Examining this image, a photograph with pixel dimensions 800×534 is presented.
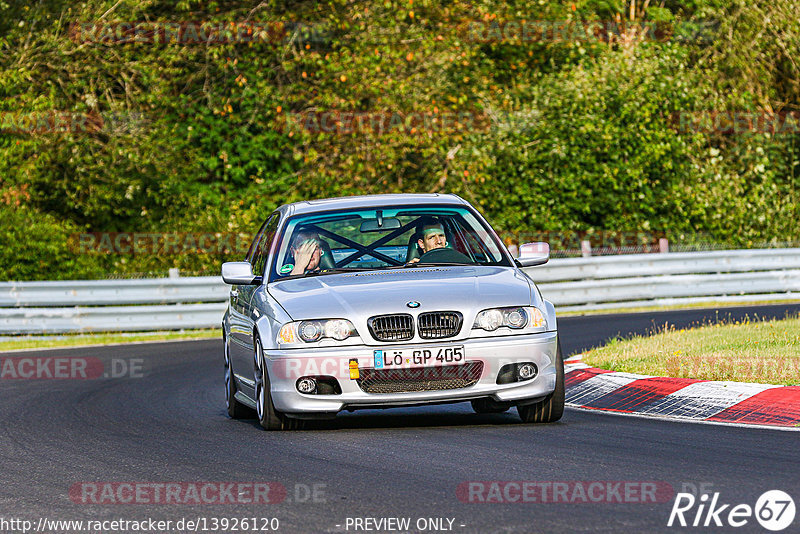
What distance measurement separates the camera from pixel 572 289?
2467cm

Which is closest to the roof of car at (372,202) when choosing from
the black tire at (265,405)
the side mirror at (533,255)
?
the side mirror at (533,255)

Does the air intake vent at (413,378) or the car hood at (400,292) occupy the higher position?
the car hood at (400,292)

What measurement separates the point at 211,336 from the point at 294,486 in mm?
15164

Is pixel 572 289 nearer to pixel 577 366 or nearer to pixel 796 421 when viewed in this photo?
pixel 577 366

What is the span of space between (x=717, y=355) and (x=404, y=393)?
12.7 ft

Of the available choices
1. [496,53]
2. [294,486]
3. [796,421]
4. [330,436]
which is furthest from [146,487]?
[496,53]

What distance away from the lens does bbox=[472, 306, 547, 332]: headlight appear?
8.92 meters

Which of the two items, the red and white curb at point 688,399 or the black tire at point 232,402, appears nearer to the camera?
the red and white curb at point 688,399

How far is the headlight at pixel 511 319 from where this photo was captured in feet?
29.3

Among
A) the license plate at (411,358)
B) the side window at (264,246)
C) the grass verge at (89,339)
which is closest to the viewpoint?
the license plate at (411,358)

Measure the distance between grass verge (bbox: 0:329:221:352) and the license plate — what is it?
12.7 meters

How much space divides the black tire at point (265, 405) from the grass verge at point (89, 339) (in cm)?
1168

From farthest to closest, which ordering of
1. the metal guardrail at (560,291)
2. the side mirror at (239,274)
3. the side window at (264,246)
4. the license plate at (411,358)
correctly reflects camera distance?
the metal guardrail at (560,291), the side window at (264,246), the side mirror at (239,274), the license plate at (411,358)

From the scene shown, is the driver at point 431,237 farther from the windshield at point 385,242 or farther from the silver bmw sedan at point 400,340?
the silver bmw sedan at point 400,340
